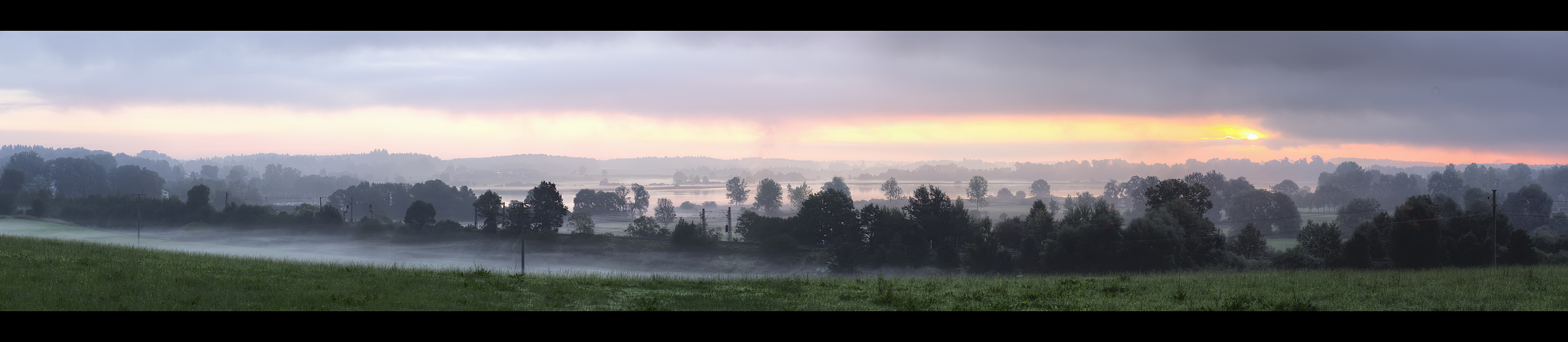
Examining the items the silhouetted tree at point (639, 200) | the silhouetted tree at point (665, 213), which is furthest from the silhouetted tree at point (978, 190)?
the silhouetted tree at point (639, 200)

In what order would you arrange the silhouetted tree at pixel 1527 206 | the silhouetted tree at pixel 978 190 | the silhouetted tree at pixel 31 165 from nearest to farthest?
1. the silhouetted tree at pixel 1527 206
2. the silhouetted tree at pixel 31 165
3. the silhouetted tree at pixel 978 190

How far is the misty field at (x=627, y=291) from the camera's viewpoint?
13.1m

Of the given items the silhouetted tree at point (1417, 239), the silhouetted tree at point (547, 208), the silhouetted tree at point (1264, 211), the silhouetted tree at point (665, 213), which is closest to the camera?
the silhouetted tree at point (1417, 239)

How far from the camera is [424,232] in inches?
4151

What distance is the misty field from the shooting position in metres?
13.1

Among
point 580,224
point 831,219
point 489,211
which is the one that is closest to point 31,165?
point 489,211

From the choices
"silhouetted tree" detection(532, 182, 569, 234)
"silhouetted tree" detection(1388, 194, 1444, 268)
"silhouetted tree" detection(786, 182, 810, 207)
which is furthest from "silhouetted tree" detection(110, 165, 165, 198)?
"silhouetted tree" detection(1388, 194, 1444, 268)

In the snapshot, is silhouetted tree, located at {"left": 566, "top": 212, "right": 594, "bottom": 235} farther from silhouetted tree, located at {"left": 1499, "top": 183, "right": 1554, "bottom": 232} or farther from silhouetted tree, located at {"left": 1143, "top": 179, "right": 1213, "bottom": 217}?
silhouetted tree, located at {"left": 1499, "top": 183, "right": 1554, "bottom": 232}

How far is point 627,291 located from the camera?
651 inches

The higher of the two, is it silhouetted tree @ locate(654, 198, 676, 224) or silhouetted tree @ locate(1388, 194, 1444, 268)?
silhouetted tree @ locate(1388, 194, 1444, 268)

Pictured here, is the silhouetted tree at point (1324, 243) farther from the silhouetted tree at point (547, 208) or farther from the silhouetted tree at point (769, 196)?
the silhouetted tree at point (769, 196)

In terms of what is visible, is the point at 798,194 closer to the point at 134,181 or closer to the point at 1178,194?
the point at 1178,194
